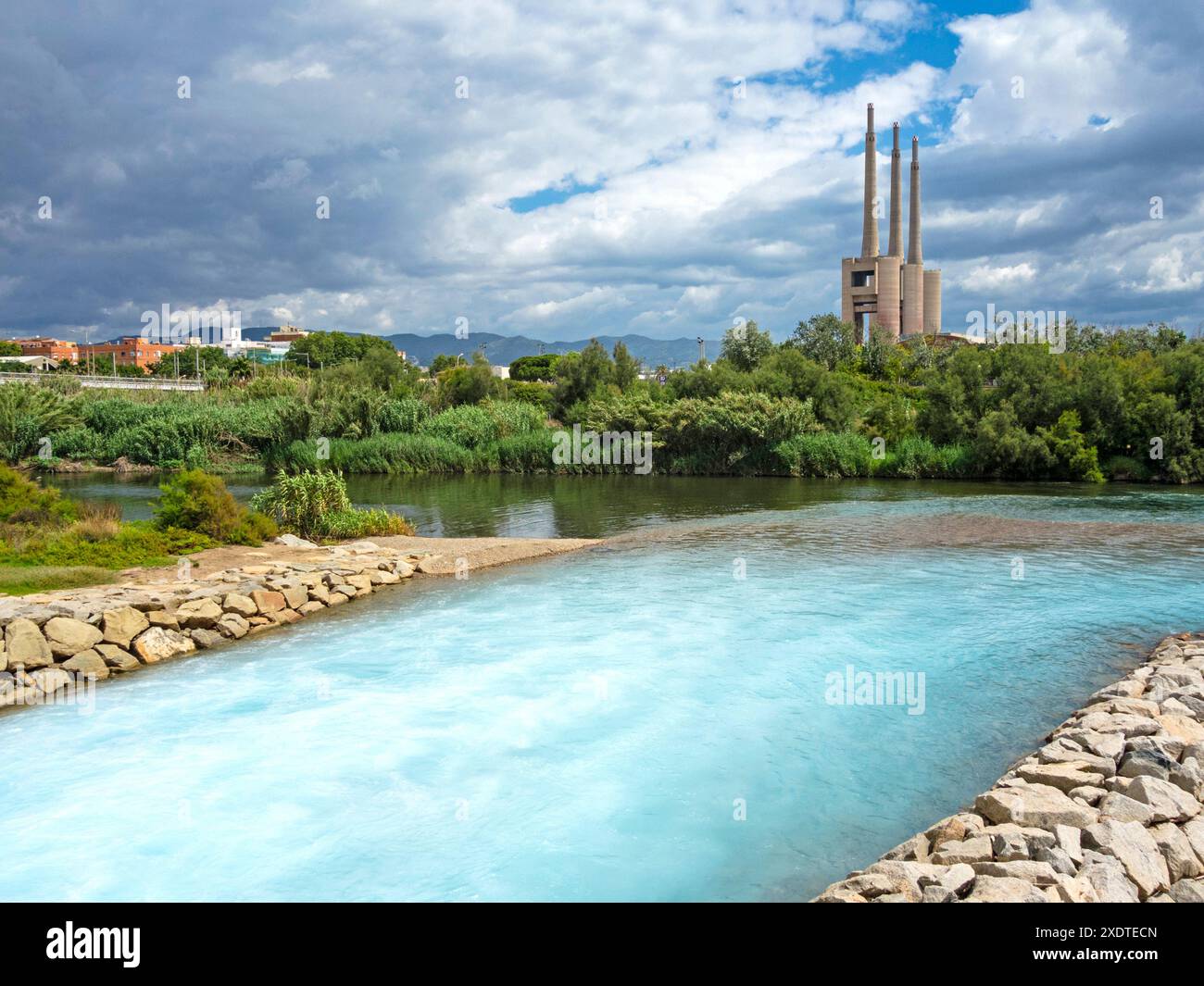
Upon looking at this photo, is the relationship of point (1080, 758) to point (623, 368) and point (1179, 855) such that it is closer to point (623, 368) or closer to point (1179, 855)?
point (1179, 855)

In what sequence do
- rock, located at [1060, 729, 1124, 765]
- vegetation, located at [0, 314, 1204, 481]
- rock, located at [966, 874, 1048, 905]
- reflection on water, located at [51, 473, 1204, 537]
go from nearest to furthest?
1. rock, located at [966, 874, 1048, 905]
2. rock, located at [1060, 729, 1124, 765]
3. reflection on water, located at [51, 473, 1204, 537]
4. vegetation, located at [0, 314, 1204, 481]

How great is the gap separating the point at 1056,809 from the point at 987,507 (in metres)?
21.8

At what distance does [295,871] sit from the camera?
647cm

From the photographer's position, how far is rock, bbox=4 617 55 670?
33.0 feet

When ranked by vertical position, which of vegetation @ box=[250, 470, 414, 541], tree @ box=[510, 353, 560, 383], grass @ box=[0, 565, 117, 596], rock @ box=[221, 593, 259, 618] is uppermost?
tree @ box=[510, 353, 560, 383]

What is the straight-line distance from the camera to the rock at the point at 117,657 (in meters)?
10.7

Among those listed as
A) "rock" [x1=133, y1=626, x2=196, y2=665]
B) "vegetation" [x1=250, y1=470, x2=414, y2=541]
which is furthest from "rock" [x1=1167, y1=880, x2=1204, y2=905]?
"vegetation" [x1=250, y1=470, x2=414, y2=541]

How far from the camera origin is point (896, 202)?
87.1m

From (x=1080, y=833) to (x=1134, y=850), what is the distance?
0.29 m

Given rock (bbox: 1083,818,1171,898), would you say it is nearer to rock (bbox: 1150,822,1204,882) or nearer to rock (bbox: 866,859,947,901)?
rock (bbox: 1150,822,1204,882)

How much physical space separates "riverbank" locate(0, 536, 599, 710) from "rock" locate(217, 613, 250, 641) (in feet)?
0.05

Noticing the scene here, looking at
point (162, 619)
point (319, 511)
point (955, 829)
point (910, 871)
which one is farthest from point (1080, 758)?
point (319, 511)
